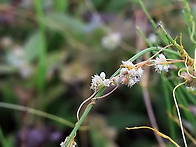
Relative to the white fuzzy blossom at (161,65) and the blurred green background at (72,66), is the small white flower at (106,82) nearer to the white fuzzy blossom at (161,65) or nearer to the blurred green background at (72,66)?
the white fuzzy blossom at (161,65)

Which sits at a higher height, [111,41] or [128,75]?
[111,41]

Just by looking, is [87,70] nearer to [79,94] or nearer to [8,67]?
[79,94]

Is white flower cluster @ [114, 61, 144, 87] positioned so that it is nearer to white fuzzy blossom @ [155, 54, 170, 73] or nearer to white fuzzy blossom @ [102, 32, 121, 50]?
white fuzzy blossom @ [155, 54, 170, 73]

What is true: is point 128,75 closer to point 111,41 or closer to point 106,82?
point 106,82

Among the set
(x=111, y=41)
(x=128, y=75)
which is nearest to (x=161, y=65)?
(x=128, y=75)

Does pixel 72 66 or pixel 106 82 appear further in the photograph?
pixel 72 66

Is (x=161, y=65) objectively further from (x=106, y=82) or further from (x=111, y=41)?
(x=111, y=41)

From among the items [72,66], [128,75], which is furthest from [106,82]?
[72,66]

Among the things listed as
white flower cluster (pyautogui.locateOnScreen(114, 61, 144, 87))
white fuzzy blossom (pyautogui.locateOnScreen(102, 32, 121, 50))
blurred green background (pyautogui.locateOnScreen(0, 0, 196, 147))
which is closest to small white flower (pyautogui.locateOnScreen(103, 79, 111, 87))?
white flower cluster (pyautogui.locateOnScreen(114, 61, 144, 87))

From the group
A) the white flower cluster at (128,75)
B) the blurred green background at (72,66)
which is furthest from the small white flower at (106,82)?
the blurred green background at (72,66)
